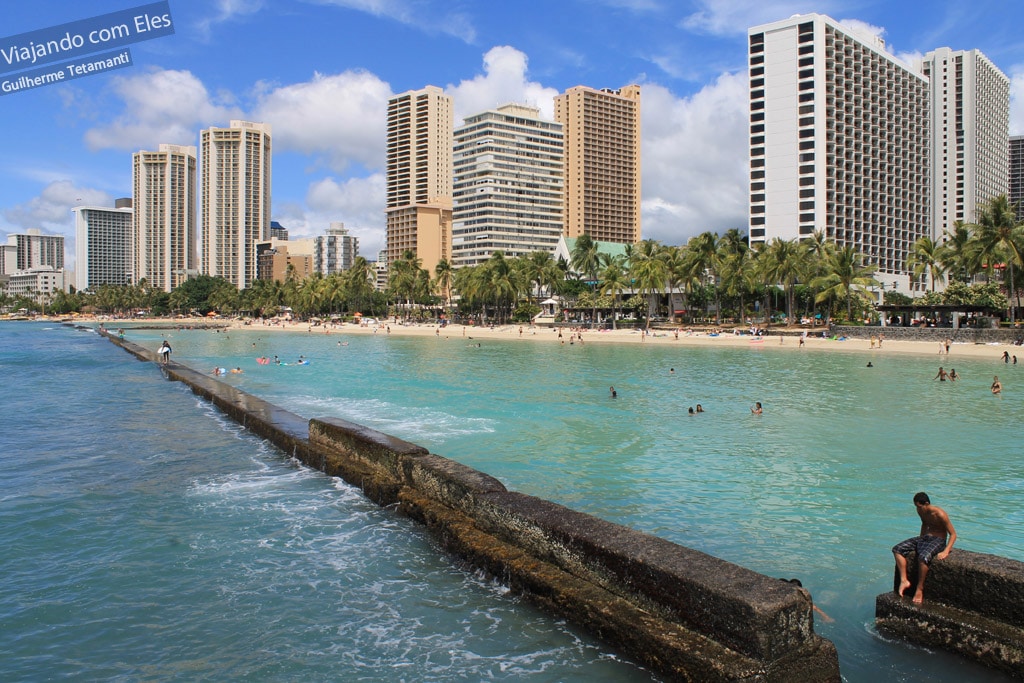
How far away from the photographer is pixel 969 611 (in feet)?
19.8

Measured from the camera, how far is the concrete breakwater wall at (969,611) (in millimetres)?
5617

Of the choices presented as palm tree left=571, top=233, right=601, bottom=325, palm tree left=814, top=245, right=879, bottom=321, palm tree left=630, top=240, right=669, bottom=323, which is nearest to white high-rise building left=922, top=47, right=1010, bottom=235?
palm tree left=571, top=233, right=601, bottom=325

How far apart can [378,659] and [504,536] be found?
229cm

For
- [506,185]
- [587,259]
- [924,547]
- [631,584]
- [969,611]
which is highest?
[506,185]

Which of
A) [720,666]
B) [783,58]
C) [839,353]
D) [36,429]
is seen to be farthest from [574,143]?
[720,666]

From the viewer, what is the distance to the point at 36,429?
19562 millimetres

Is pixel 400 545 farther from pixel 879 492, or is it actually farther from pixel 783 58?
pixel 783 58

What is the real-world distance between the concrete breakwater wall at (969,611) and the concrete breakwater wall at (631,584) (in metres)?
1.36

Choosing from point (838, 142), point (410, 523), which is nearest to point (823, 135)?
point (838, 142)

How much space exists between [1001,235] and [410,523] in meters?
60.1

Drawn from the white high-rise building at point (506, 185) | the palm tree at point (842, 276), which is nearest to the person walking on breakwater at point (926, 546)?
the palm tree at point (842, 276)

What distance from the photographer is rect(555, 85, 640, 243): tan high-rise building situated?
190500 mm

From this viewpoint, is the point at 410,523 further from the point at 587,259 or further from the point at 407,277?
the point at 407,277

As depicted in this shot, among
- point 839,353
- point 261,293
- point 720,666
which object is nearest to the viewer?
point 720,666
